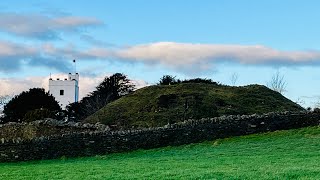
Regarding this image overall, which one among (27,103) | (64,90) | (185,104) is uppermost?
(64,90)

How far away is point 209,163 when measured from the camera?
18594 mm

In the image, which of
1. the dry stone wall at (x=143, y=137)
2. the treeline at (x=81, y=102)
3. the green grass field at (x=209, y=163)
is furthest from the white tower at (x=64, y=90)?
the green grass field at (x=209, y=163)

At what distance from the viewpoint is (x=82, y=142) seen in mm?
28016

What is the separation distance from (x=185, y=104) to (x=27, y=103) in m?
24.9

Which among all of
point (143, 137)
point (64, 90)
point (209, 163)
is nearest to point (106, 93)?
point (64, 90)

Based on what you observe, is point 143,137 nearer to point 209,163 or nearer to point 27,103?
point 209,163

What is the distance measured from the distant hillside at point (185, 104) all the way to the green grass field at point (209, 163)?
489 inches

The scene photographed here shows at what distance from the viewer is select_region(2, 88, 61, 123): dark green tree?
63000 millimetres

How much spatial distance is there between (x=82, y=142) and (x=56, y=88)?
192 feet

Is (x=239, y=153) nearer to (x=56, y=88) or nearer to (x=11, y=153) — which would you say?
(x=11, y=153)

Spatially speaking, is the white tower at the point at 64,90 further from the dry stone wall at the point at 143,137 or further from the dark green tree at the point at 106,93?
the dry stone wall at the point at 143,137

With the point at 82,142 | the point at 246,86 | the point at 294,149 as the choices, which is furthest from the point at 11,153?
the point at 246,86

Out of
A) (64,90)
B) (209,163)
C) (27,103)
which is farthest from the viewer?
(64,90)

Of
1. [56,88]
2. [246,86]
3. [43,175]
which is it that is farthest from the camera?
[56,88]
